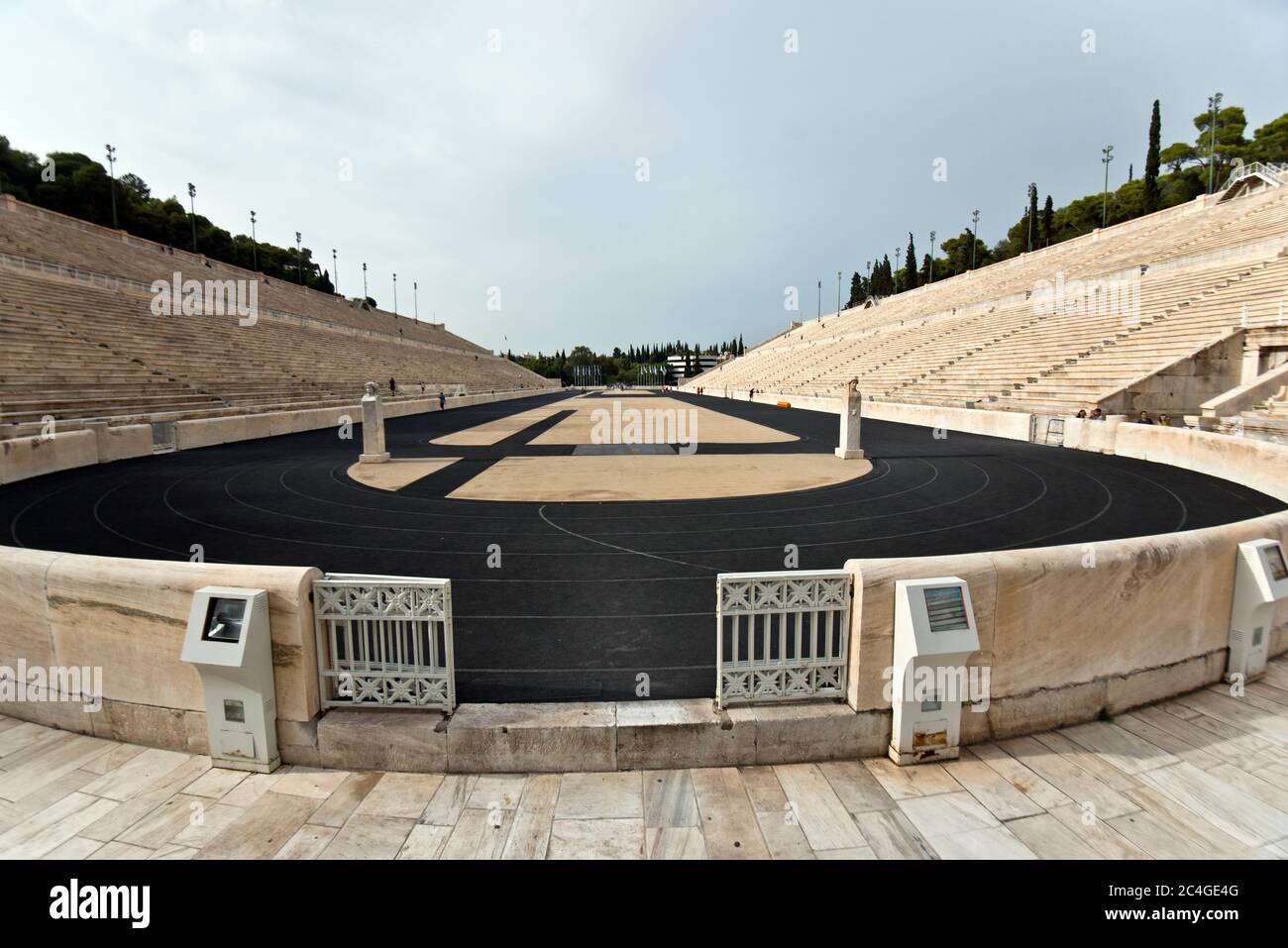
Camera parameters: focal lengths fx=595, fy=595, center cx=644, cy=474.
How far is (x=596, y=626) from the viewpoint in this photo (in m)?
5.82

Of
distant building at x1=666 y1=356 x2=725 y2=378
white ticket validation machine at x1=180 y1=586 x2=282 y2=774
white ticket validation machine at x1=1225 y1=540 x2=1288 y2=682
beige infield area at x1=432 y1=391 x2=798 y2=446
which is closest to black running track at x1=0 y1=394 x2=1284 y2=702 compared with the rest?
white ticket validation machine at x1=180 y1=586 x2=282 y2=774

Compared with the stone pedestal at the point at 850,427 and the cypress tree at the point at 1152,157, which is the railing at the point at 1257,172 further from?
the stone pedestal at the point at 850,427

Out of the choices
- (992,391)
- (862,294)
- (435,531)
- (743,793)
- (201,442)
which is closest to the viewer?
(743,793)

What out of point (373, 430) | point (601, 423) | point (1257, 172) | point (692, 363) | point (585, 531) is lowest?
point (585, 531)

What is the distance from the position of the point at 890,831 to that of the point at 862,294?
12885cm

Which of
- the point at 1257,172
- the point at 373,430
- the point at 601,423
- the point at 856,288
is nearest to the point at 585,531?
the point at 373,430

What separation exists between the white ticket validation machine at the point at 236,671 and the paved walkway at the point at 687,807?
0.17 m

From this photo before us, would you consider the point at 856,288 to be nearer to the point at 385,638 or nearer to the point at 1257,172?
the point at 1257,172

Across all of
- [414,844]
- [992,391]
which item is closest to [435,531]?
[414,844]

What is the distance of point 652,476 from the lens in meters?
14.2

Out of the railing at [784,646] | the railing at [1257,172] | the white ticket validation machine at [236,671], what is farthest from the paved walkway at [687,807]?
the railing at [1257,172]

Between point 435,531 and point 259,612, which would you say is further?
point 435,531

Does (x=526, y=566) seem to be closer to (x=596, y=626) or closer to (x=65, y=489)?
(x=596, y=626)

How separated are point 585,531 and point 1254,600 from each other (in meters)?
7.39
